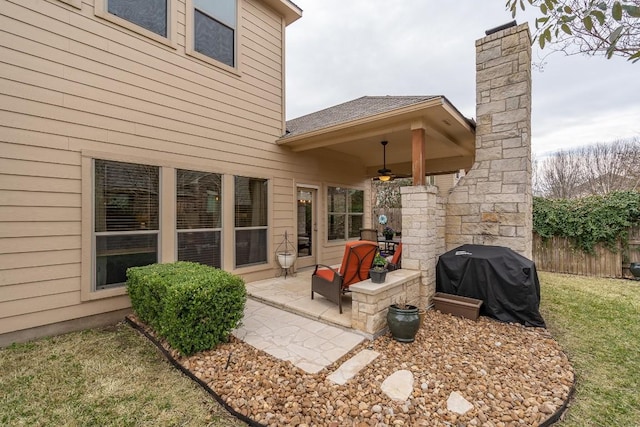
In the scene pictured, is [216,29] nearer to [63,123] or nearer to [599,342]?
[63,123]

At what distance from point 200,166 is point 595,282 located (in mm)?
9149

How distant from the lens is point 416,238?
4605 millimetres

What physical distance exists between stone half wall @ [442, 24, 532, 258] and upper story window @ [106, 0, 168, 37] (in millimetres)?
5527

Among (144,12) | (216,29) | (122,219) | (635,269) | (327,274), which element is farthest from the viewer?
(635,269)

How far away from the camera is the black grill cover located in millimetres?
4129

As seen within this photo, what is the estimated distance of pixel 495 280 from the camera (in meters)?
4.35

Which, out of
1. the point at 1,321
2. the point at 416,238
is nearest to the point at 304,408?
the point at 416,238

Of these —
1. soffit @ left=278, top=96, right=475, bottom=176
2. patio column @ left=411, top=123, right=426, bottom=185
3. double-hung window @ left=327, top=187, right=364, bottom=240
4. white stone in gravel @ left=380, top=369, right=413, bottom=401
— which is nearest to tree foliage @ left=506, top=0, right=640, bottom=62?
soffit @ left=278, top=96, right=475, bottom=176

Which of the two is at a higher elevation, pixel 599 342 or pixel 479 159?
pixel 479 159

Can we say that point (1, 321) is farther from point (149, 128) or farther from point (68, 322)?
point (149, 128)

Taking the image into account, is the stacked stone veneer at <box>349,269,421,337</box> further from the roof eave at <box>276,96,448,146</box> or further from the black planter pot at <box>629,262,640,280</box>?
the black planter pot at <box>629,262,640,280</box>

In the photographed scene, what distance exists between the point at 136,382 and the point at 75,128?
330cm

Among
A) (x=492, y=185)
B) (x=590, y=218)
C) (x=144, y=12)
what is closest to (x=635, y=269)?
(x=590, y=218)

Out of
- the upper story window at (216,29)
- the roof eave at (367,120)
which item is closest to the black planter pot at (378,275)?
the roof eave at (367,120)
